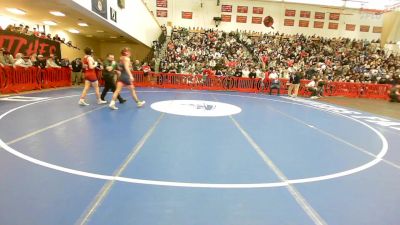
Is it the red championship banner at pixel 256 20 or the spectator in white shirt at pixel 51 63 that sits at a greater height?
the red championship banner at pixel 256 20

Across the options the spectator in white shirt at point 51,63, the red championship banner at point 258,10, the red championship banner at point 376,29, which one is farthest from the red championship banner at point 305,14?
the spectator in white shirt at point 51,63

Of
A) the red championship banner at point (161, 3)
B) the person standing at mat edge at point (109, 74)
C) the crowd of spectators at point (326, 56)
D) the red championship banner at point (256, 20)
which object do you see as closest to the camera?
the person standing at mat edge at point (109, 74)

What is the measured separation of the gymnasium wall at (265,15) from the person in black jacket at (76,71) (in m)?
16.7

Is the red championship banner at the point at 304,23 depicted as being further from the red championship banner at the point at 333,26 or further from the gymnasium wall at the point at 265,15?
the red championship banner at the point at 333,26

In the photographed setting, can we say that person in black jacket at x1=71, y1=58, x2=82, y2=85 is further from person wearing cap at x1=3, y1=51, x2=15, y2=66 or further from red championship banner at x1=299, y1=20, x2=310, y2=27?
→ red championship banner at x1=299, y1=20, x2=310, y2=27

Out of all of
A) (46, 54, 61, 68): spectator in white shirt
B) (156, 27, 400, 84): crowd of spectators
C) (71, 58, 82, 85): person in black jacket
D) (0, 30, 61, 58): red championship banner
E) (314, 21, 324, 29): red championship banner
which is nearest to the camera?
(0, 30, 61, 58): red championship banner

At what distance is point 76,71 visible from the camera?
15438 mm

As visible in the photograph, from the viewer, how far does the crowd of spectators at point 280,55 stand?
69.7 ft

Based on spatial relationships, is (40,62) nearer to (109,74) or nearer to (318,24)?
(109,74)

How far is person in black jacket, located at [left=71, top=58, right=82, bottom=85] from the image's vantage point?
50.4 feet

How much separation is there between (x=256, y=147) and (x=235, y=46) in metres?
23.3

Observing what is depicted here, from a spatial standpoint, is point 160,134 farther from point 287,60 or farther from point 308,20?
point 308,20

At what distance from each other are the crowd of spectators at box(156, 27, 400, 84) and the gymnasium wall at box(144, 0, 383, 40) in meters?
1.25

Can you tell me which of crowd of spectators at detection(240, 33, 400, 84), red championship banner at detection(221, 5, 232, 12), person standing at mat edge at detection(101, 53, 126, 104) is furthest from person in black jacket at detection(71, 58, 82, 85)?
red championship banner at detection(221, 5, 232, 12)
